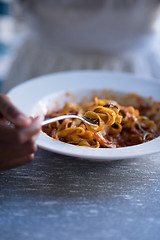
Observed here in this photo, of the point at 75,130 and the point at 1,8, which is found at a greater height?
the point at 1,8

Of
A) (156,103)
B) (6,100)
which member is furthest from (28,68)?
(6,100)

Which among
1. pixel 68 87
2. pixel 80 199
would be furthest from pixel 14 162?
pixel 68 87

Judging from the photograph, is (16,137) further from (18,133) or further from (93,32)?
(93,32)

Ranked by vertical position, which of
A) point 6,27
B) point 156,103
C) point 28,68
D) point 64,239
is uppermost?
point 6,27

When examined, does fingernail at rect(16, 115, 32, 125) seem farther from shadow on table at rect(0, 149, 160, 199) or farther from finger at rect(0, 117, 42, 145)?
shadow on table at rect(0, 149, 160, 199)

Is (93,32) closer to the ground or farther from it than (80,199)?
farther from it

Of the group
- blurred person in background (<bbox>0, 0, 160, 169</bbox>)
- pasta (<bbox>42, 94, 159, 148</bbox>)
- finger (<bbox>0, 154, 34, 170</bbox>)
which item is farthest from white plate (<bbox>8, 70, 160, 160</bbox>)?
blurred person in background (<bbox>0, 0, 160, 169</bbox>)

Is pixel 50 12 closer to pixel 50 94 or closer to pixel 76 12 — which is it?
pixel 76 12
